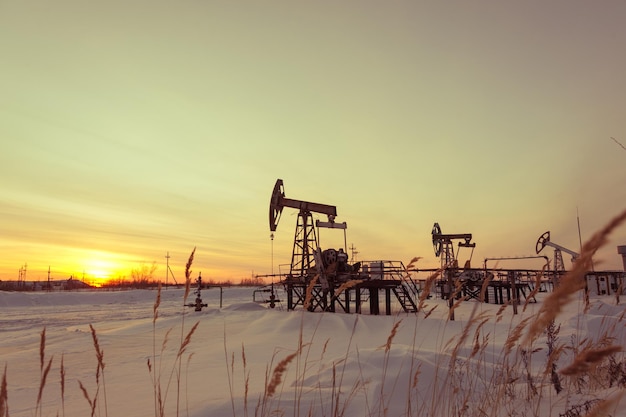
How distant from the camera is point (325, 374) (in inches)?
231

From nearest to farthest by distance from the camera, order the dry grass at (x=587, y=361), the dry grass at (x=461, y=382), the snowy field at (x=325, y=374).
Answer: the dry grass at (x=587, y=361) < the dry grass at (x=461, y=382) < the snowy field at (x=325, y=374)

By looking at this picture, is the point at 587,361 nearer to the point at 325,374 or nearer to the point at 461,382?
the point at 461,382

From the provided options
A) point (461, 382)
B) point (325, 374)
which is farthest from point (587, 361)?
point (325, 374)

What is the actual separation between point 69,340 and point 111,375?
8071 millimetres

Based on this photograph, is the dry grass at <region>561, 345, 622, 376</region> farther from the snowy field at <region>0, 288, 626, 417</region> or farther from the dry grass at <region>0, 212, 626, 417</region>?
the snowy field at <region>0, 288, 626, 417</region>

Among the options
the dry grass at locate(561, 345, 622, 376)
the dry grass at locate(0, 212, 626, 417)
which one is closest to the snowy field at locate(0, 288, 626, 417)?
the dry grass at locate(0, 212, 626, 417)

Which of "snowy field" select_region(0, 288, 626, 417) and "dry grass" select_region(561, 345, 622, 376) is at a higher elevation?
"dry grass" select_region(561, 345, 622, 376)

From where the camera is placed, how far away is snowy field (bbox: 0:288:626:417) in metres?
3.60

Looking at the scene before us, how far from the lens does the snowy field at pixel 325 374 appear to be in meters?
3.60

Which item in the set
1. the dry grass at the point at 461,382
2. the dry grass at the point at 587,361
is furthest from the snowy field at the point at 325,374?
the dry grass at the point at 587,361

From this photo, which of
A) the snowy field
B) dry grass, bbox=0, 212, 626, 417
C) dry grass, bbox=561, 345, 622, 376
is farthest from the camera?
the snowy field

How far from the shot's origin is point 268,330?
16.3 metres

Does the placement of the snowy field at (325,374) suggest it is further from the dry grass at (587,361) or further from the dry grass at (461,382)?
the dry grass at (587,361)

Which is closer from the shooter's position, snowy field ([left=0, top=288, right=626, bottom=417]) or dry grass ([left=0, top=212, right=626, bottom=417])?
dry grass ([left=0, top=212, right=626, bottom=417])
